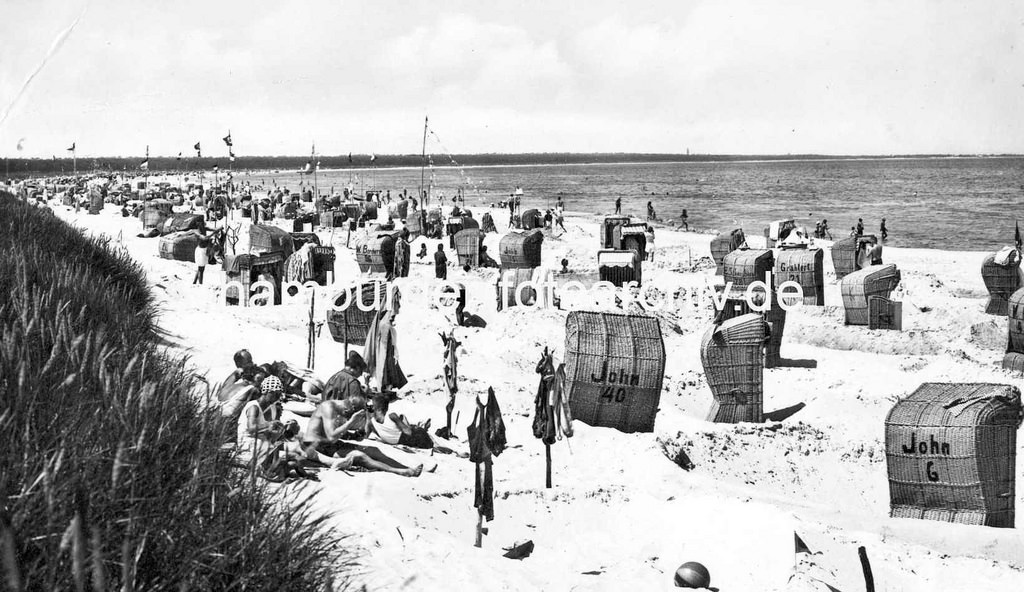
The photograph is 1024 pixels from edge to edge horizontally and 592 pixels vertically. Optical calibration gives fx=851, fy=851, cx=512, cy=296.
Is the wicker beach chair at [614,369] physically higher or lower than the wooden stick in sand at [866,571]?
higher

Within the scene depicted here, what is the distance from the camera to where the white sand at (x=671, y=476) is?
6.88 m

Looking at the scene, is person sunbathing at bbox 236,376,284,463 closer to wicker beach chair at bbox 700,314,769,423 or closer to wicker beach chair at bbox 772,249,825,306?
wicker beach chair at bbox 700,314,769,423

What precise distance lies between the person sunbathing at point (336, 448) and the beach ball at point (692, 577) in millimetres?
2990

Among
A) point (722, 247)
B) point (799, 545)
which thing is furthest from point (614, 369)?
point (722, 247)

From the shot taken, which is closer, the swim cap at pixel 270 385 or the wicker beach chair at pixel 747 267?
the swim cap at pixel 270 385

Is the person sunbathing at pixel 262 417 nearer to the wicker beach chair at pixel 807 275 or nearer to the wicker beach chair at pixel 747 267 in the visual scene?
the wicker beach chair at pixel 747 267

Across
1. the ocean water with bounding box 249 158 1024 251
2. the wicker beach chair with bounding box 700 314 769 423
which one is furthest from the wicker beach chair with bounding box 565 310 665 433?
the ocean water with bounding box 249 158 1024 251

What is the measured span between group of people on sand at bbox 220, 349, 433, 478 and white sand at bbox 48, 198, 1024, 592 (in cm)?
35

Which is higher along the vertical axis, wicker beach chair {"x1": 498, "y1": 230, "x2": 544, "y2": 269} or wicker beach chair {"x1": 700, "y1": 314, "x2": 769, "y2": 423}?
wicker beach chair {"x1": 498, "y1": 230, "x2": 544, "y2": 269}

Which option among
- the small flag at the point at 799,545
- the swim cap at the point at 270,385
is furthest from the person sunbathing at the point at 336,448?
the small flag at the point at 799,545

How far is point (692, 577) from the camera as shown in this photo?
263 inches

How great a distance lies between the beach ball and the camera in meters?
6.65

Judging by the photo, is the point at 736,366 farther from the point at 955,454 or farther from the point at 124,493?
the point at 124,493

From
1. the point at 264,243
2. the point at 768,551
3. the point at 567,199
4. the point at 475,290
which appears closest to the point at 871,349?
the point at 475,290
